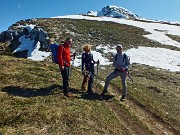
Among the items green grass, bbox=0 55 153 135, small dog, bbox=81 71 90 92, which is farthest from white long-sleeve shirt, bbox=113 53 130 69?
green grass, bbox=0 55 153 135

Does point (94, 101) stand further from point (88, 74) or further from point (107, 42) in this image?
point (107, 42)

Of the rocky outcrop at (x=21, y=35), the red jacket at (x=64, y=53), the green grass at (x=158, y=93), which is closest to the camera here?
the red jacket at (x=64, y=53)

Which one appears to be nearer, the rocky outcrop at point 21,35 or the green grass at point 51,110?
the green grass at point 51,110

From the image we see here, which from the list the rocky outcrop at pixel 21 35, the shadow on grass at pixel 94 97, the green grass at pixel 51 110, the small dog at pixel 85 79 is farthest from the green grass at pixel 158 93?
→ the rocky outcrop at pixel 21 35

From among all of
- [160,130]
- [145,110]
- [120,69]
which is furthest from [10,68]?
[160,130]

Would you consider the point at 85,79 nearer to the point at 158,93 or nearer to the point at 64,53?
the point at 64,53

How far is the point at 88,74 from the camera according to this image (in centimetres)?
2108

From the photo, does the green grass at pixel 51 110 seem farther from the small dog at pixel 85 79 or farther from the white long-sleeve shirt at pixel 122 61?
the white long-sleeve shirt at pixel 122 61

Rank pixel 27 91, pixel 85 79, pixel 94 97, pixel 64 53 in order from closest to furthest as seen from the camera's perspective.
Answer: pixel 64 53, pixel 27 91, pixel 94 97, pixel 85 79

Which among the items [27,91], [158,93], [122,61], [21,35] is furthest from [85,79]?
[21,35]

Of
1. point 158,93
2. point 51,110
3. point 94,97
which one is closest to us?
point 51,110

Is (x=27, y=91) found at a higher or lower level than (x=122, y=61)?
lower

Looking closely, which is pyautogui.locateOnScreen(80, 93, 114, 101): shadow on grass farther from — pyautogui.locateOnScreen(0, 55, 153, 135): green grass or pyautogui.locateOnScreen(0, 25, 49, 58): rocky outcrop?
pyautogui.locateOnScreen(0, 25, 49, 58): rocky outcrop

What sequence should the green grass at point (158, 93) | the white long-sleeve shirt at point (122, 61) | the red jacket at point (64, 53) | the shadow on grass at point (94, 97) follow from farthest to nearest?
the green grass at point (158, 93), the white long-sleeve shirt at point (122, 61), the shadow on grass at point (94, 97), the red jacket at point (64, 53)
